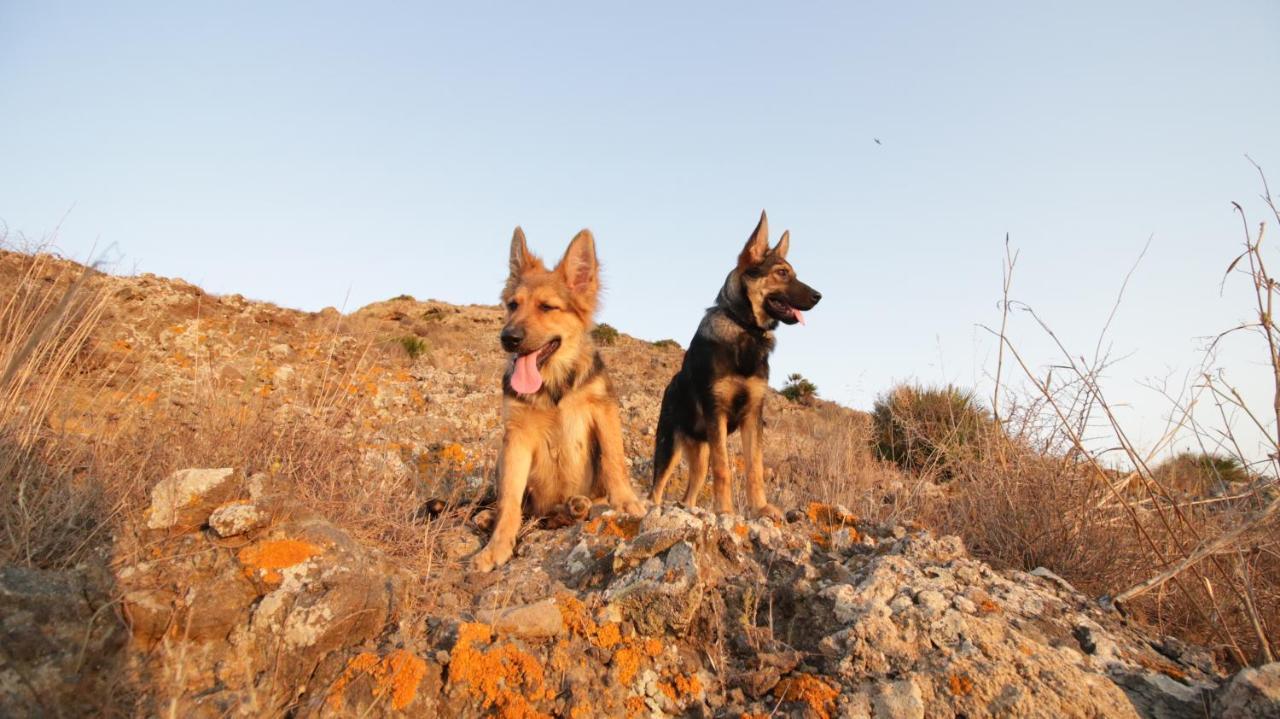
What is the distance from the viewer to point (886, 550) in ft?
13.1

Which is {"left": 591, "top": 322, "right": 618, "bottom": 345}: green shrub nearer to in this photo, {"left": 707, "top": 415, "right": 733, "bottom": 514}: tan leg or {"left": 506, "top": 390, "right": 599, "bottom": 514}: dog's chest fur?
{"left": 707, "top": 415, "right": 733, "bottom": 514}: tan leg

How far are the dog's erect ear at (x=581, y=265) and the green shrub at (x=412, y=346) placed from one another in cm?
826

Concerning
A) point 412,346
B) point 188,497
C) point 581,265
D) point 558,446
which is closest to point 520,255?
point 581,265

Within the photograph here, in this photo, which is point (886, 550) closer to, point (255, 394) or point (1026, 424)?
point (1026, 424)

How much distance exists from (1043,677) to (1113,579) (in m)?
2.36

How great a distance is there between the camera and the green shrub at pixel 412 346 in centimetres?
1275

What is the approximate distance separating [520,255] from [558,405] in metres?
1.44

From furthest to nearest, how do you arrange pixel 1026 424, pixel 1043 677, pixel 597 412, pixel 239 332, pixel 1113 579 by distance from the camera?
pixel 239 332, pixel 1026 424, pixel 597 412, pixel 1113 579, pixel 1043 677

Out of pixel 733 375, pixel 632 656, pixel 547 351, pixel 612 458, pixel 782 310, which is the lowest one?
pixel 632 656

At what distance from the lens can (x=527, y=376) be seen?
4660mm

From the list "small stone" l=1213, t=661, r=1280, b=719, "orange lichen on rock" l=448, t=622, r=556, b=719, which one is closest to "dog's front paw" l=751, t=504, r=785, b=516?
"orange lichen on rock" l=448, t=622, r=556, b=719

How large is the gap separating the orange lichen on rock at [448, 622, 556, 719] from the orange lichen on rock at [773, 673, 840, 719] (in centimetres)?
91

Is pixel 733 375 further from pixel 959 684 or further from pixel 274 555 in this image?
pixel 274 555

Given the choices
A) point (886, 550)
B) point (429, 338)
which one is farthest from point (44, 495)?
point (429, 338)
